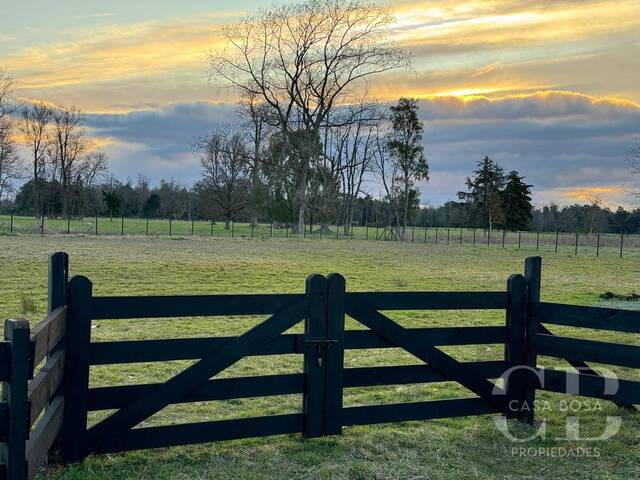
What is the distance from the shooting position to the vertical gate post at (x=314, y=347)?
5.60 meters

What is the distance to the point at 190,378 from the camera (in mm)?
5242

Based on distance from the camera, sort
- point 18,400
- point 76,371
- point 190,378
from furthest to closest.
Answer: point 190,378 → point 76,371 → point 18,400

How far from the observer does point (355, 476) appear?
16.6 feet

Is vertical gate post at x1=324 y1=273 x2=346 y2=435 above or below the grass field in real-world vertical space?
above

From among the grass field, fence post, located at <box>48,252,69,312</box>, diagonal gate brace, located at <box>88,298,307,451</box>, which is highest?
fence post, located at <box>48,252,69,312</box>

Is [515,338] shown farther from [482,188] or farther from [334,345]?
[482,188]

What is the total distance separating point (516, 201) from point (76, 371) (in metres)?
91.1

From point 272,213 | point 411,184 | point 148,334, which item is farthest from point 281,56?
point 148,334

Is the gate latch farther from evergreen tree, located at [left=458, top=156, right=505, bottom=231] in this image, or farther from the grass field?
evergreen tree, located at [left=458, top=156, right=505, bottom=231]

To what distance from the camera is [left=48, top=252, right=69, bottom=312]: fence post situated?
4848 millimetres

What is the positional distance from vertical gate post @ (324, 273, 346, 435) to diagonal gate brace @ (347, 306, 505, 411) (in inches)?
5.1

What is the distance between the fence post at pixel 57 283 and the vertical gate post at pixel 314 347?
1988 millimetres

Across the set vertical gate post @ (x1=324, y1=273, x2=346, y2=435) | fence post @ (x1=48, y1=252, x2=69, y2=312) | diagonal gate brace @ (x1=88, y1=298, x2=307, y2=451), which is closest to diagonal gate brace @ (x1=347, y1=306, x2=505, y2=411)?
vertical gate post @ (x1=324, y1=273, x2=346, y2=435)

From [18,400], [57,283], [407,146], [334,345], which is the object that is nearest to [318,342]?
[334,345]
